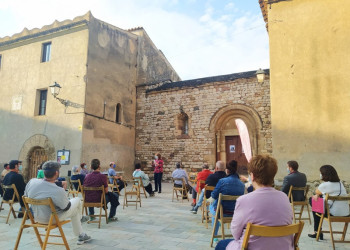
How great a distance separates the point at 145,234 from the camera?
4.23m

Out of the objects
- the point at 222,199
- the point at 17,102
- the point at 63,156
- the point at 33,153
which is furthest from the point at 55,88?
the point at 222,199

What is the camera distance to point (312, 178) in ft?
24.3

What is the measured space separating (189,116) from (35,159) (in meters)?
7.74

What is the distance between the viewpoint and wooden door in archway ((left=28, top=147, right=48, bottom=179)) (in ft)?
40.3

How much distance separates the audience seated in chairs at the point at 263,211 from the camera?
1.95 m

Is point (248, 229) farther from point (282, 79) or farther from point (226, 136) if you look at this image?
point (226, 136)

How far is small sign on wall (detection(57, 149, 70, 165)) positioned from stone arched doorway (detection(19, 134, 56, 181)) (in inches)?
33.0

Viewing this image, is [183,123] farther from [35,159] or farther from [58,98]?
[35,159]

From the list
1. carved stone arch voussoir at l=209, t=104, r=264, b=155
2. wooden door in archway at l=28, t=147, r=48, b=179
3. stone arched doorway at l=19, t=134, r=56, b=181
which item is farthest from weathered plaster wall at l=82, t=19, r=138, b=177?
carved stone arch voussoir at l=209, t=104, r=264, b=155

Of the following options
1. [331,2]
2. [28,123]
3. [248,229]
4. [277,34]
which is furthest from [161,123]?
[248,229]

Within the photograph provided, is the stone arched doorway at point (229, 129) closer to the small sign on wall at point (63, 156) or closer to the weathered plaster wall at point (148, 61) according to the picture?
the weathered plaster wall at point (148, 61)

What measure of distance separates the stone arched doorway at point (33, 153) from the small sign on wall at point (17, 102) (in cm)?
196

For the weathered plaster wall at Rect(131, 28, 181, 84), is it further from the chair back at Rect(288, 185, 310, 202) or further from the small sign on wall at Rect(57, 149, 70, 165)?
the chair back at Rect(288, 185, 310, 202)

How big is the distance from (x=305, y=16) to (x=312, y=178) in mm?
4868
